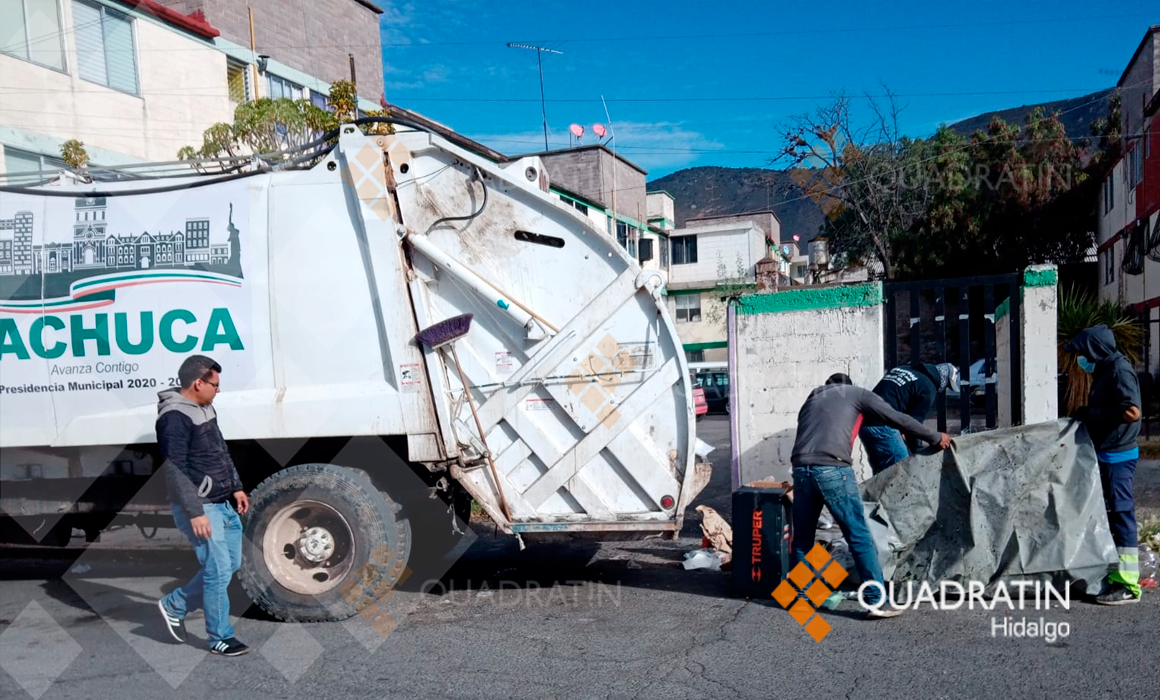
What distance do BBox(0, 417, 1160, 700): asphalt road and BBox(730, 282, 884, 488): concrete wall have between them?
5.22 ft

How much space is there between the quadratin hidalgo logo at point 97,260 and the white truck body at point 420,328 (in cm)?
2

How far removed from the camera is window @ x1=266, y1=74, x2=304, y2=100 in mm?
18906

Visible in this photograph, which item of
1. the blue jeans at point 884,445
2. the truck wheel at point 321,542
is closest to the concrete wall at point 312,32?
the truck wheel at point 321,542

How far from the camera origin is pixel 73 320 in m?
5.54

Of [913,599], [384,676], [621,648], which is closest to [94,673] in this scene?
[384,676]

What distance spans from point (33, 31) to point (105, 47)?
1363 mm

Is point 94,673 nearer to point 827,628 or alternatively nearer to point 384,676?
Result: point 384,676

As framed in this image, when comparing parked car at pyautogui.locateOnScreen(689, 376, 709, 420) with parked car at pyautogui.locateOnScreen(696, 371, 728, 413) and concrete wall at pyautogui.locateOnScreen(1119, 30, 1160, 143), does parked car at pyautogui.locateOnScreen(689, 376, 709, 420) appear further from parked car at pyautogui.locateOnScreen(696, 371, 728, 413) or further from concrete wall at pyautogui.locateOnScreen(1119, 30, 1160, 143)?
concrete wall at pyautogui.locateOnScreen(1119, 30, 1160, 143)

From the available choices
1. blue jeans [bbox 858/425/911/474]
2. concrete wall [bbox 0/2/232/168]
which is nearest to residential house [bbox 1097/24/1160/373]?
blue jeans [bbox 858/425/911/474]

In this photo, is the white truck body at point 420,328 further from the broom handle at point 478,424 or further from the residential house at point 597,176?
the residential house at point 597,176

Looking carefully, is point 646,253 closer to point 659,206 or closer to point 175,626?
point 175,626

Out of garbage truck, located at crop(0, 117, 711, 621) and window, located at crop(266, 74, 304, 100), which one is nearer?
garbage truck, located at crop(0, 117, 711, 621)

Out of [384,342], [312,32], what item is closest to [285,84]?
[312,32]

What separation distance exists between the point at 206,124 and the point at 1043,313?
15.7 metres
